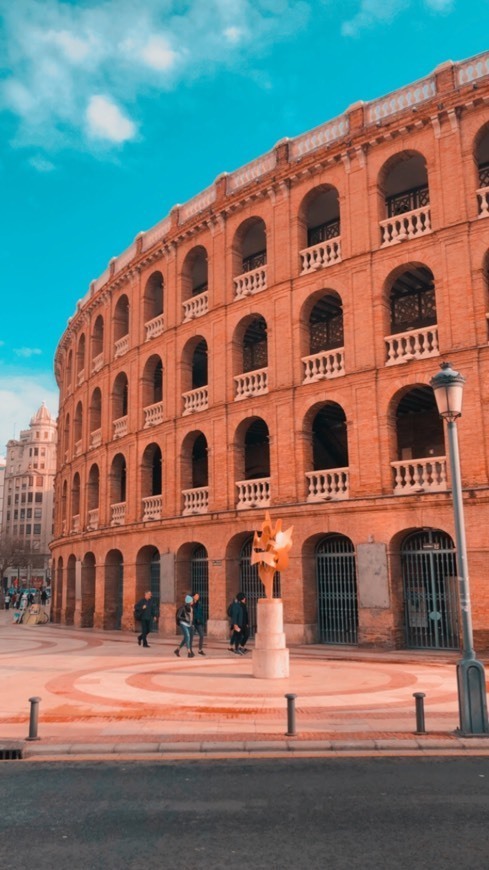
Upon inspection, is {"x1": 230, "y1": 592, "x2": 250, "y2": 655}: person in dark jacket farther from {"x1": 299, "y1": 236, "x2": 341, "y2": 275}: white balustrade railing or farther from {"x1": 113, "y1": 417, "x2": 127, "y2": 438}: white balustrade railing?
{"x1": 113, "y1": 417, "x2": 127, "y2": 438}: white balustrade railing

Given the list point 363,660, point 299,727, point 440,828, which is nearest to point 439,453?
point 363,660

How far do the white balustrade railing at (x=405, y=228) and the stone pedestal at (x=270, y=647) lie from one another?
39.4ft

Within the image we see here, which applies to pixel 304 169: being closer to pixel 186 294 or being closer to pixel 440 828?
pixel 186 294

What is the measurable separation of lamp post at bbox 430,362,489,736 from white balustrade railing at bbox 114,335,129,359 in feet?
74.7

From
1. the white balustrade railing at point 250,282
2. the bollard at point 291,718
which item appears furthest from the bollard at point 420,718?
the white balustrade railing at point 250,282

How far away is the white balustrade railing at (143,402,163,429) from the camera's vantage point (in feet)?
94.8

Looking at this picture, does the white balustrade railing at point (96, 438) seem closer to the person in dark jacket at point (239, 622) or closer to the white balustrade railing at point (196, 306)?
the white balustrade railing at point (196, 306)

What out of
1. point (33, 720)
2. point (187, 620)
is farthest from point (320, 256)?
point (33, 720)

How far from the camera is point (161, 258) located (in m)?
30.1

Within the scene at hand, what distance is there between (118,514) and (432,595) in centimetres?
1550

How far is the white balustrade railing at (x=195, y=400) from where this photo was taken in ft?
87.2

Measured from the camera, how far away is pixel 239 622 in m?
19.4

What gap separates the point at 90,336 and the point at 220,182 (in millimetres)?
12562

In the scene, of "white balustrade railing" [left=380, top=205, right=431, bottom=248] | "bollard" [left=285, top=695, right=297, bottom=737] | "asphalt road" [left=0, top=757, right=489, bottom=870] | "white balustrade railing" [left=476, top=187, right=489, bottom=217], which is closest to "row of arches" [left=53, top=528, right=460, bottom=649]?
"white balustrade railing" [left=380, top=205, right=431, bottom=248]
